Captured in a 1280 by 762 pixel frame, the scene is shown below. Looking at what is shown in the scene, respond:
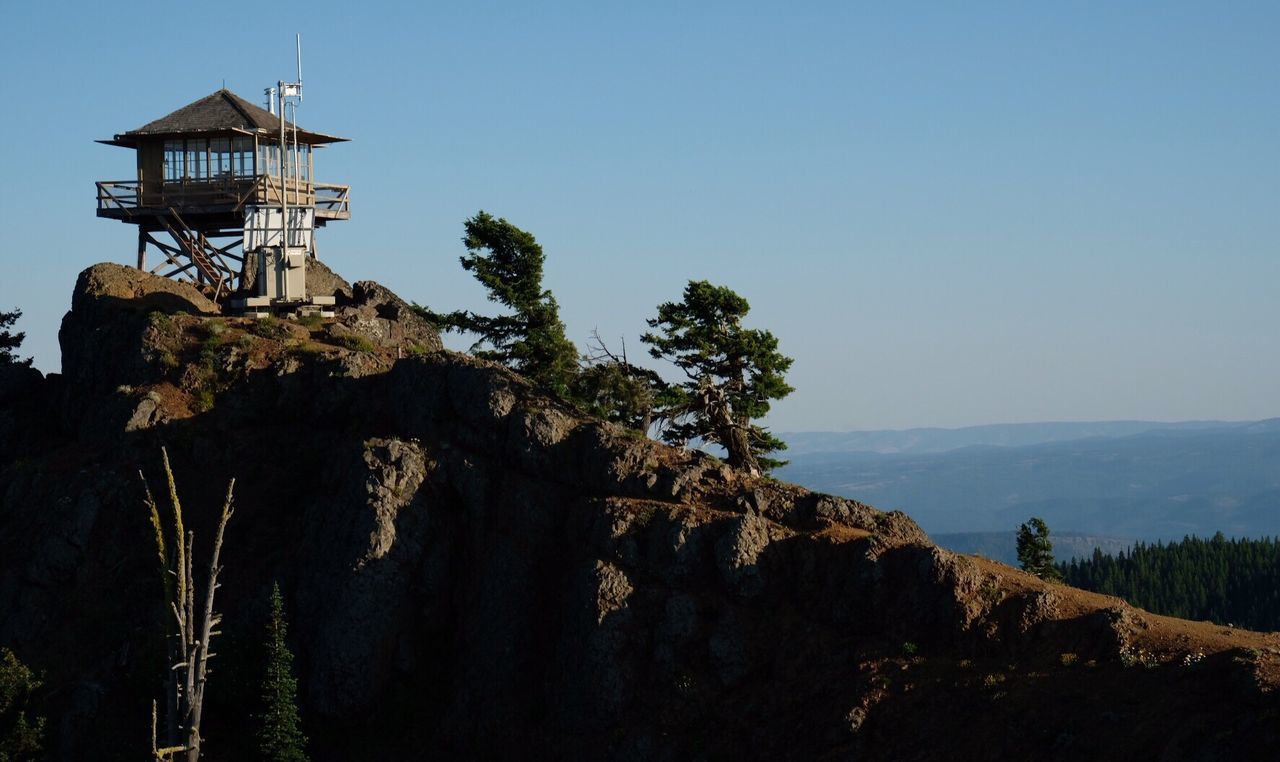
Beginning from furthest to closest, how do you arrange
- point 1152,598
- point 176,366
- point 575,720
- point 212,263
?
point 1152,598 → point 212,263 → point 176,366 → point 575,720

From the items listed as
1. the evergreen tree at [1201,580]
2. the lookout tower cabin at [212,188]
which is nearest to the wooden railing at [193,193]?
the lookout tower cabin at [212,188]

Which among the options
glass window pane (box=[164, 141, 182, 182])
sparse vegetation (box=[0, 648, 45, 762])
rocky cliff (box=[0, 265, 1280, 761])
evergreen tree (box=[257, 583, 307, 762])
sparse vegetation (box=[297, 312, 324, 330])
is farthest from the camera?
glass window pane (box=[164, 141, 182, 182])

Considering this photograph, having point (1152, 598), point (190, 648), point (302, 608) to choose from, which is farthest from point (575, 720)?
point (1152, 598)

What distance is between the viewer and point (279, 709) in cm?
3925

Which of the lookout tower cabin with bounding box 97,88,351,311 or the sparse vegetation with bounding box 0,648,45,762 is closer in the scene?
the sparse vegetation with bounding box 0,648,45,762

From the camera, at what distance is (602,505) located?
41.8 m

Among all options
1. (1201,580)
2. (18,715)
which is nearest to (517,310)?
(18,715)

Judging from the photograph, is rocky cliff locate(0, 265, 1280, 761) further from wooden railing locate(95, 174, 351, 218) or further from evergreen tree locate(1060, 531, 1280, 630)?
evergreen tree locate(1060, 531, 1280, 630)

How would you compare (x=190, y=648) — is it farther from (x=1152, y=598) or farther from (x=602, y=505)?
(x=1152, y=598)

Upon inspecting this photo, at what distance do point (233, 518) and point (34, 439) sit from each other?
1354cm

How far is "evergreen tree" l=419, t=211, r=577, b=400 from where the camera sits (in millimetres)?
56875

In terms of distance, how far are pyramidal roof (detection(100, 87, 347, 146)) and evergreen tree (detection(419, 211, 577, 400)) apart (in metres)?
11.8

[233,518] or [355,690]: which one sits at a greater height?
[233,518]

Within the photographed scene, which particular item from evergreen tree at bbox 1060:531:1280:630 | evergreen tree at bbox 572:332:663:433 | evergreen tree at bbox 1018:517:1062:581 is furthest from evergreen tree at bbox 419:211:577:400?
evergreen tree at bbox 1060:531:1280:630
